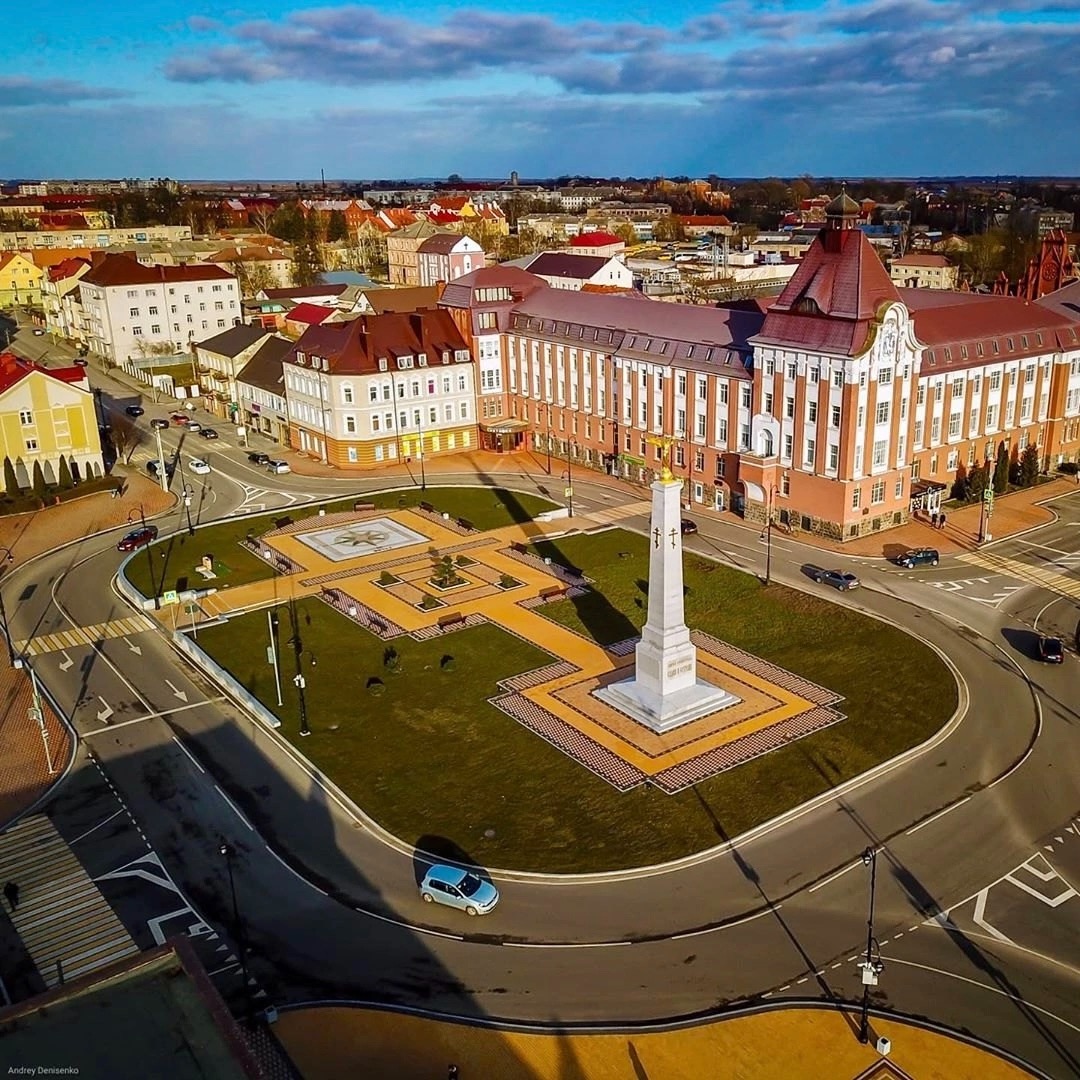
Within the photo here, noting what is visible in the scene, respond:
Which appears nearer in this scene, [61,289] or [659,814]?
[659,814]

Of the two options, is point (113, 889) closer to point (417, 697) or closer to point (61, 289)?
point (417, 697)

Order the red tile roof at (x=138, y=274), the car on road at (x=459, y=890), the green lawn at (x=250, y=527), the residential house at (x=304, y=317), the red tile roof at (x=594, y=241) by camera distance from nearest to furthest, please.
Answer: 1. the car on road at (x=459, y=890)
2. the green lawn at (x=250, y=527)
3. the residential house at (x=304, y=317)
4. the red tile roof at (x=138, y=274)
5. the red tile roof at (x=594, y=241)

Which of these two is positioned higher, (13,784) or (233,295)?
(233,295)

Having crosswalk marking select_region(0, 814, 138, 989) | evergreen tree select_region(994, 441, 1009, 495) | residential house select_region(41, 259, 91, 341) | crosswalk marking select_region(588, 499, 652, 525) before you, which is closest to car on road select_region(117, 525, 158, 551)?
crosswalk marking select_region(588, 499, 652, 525)

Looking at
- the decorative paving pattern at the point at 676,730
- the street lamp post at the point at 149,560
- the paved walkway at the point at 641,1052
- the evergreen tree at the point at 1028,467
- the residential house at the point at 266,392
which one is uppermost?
the residential house at the point at 266,392

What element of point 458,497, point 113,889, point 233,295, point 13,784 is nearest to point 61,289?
point 233,295

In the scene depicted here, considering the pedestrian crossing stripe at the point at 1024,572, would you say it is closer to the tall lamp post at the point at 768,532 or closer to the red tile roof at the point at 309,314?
the tall lamp post at the point at 768,532

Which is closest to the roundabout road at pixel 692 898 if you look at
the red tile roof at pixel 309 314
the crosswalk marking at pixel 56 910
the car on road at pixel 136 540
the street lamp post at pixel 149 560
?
the crosswalk marking at pixel 56 910

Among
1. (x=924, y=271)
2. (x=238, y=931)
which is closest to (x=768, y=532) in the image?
(x=238, y=931)
